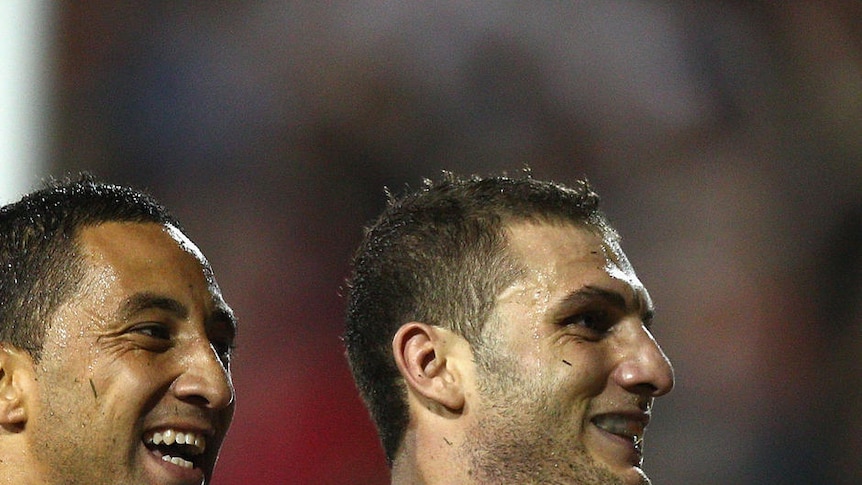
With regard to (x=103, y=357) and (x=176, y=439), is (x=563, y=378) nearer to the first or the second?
(x=176, y=439)

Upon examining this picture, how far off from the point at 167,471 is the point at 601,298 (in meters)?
1.29

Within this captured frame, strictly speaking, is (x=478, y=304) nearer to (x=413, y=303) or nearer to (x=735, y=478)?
(x=413, y=303)

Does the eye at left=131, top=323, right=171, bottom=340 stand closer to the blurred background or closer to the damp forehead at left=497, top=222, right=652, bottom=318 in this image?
the damp forehead at left=497, top=222, right=652, bottom=318

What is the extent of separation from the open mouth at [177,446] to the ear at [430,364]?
61 cm

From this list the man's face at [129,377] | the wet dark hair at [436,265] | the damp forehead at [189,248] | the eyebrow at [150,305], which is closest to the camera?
the man's face at [129,377]

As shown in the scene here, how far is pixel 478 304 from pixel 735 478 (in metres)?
3.60

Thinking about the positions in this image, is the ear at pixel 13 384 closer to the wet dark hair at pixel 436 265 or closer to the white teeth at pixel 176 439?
the white teeth at pixel 176 439

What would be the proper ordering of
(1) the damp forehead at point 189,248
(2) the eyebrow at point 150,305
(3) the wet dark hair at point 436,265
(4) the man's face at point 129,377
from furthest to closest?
1. (1) the damp forehead at point 189,248
2. (3) the wet dark hair at point 436,265
3. (2) the eyebrow at point 150,305
4. (4) the man's face at point 129,377

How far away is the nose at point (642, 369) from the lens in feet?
11.6

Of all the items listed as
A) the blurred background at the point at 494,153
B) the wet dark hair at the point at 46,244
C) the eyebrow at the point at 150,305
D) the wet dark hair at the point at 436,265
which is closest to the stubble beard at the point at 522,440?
the wet dark hair at the point at 436,265

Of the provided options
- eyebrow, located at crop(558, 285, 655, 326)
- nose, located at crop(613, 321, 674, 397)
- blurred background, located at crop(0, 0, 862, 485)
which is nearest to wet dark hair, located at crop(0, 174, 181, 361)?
eyebrow, located at crop(558, 285, 655, 326)

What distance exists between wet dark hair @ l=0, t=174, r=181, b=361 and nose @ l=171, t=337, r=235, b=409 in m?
0.37

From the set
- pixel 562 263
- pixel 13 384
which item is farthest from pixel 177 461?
pixel 562 263

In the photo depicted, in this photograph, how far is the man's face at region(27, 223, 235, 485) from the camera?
3.39 meters
